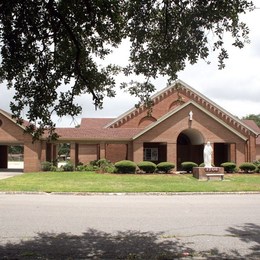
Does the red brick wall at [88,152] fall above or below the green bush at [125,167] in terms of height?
above

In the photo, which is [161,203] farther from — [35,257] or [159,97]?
[159,97]

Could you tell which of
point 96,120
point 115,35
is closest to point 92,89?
point 115,35

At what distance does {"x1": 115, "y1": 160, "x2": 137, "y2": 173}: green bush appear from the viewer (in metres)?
32.2

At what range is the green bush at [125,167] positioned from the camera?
1267 inches

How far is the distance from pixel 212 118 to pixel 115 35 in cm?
2961

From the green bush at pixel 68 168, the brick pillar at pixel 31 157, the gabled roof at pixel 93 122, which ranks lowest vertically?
the green bush at pixel 68 168

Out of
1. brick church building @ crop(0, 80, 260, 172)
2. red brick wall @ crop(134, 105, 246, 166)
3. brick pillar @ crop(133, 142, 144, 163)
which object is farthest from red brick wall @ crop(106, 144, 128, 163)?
red brick wall @ crop(134, 105, 246, 166)

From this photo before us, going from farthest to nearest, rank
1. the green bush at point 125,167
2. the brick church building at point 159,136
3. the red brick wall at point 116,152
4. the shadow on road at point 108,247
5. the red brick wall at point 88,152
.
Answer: the red brick wall at point 88,152, the red brick wall at point 116,152, the brick church building at point 159,136, the green bush at point 125,167, the shadow on road at point 108,247

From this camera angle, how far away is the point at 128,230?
9953mm

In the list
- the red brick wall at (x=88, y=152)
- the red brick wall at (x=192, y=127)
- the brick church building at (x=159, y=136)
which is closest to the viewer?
the brick church building at (x=159, y=136)

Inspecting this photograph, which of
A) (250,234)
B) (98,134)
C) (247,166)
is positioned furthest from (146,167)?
(250,234)

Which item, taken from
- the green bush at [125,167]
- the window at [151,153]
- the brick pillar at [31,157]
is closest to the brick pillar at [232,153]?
the window at [151,153]

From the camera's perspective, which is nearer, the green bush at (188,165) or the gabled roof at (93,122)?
the green bush at (188,165)

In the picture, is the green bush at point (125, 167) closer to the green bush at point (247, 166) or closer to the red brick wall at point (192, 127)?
the red brick wall at point (192, 127)
